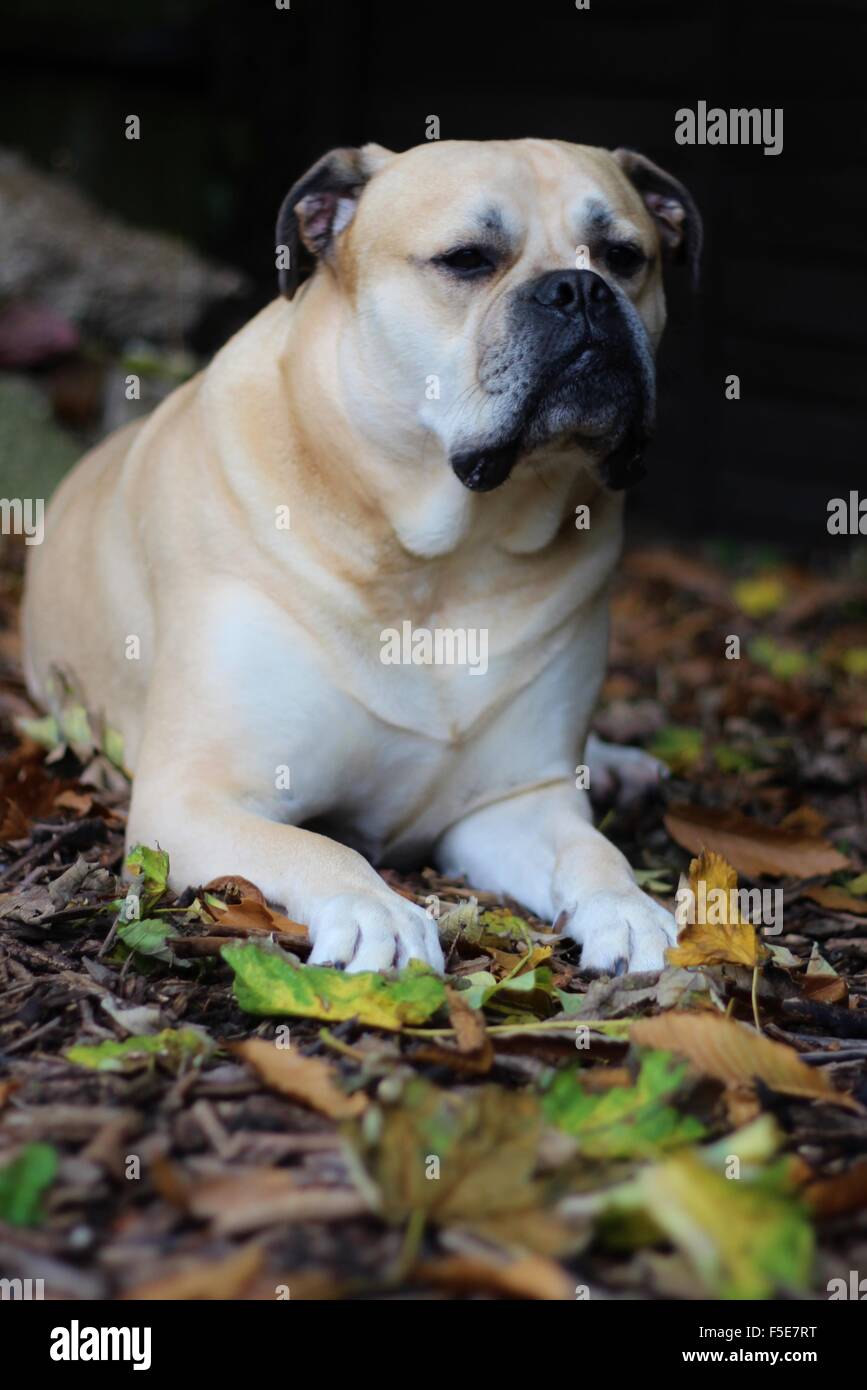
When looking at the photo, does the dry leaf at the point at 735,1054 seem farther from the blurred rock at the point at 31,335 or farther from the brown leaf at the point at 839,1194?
the blurred rock at the point at 31,335

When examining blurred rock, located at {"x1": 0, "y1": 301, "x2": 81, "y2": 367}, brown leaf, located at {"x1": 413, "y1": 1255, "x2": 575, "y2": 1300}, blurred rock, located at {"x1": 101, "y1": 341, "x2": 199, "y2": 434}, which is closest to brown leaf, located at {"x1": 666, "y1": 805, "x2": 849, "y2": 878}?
brown leaf, located at {"x1": 413, "y1": 1255, "x2": 575, "y2": 1300}

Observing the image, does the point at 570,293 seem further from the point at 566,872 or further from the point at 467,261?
the point at 566,872

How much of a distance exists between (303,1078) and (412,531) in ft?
4.39

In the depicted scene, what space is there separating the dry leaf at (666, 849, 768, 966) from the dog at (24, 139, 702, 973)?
96 mm

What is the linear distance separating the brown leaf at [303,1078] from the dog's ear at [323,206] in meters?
1.73

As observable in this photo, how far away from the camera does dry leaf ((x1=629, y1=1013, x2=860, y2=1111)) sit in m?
2.13

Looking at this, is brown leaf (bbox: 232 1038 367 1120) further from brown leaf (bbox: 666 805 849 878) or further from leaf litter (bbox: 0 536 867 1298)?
brown leaf (bbox: 666 805 849 878)

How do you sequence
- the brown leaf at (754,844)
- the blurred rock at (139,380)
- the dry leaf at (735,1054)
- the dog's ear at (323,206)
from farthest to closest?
the blurred rock at (139,380) → the brown leaf at (754,844) → the dog's ear at (323,206) → the dry leaf at (735,1054)

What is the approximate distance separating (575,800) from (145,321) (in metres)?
4.17

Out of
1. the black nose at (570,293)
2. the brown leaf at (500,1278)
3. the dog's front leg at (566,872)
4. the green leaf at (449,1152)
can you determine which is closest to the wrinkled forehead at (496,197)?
the black nose at (570,293)

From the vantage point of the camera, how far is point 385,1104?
196 cm

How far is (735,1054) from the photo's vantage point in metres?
2.14

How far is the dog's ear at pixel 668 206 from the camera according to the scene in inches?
137
